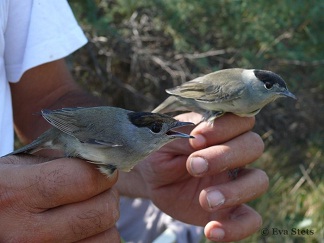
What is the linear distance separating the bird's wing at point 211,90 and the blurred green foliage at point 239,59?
A: 6.73 ft

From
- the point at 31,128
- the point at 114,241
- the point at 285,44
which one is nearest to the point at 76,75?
the point at 285,44

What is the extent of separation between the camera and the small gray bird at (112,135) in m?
1.78

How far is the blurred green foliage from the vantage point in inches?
179

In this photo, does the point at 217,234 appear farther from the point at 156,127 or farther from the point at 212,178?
the point at 156,127

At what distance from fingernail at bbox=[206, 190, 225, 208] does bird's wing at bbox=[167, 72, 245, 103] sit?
44 cm

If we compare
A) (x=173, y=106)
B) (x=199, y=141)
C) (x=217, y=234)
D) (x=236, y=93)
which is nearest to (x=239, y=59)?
(x=173, y=106)

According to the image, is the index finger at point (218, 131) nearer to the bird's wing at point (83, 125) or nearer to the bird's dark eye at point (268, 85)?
the bird's dark eye at point (268, 85)

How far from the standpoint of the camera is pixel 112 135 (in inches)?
72.1

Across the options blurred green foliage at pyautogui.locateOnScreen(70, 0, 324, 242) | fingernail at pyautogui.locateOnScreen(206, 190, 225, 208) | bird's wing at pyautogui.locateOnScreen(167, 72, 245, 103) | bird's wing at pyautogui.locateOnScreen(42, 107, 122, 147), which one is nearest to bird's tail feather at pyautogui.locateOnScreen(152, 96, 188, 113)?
bird's wing at pyautogui.locateOnScreen(167, 72, 245, 103)

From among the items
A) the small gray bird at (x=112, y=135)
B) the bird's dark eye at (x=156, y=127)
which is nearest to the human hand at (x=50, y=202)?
the small gray bird at (x=112, y=135)

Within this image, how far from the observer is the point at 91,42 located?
4965 millimetres

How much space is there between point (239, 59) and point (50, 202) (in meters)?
3.58

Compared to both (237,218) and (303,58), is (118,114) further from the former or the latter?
(303,58)

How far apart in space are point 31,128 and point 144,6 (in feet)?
8.27
